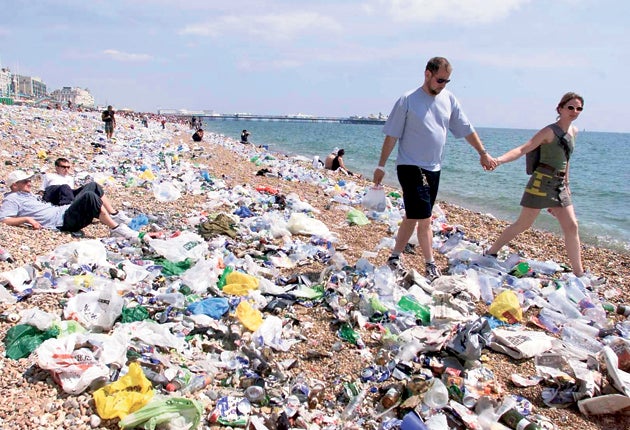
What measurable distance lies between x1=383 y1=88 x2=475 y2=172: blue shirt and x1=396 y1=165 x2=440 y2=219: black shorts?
54mm

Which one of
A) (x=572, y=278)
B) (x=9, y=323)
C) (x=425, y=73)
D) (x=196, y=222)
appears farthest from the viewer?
(x=196, y=222)

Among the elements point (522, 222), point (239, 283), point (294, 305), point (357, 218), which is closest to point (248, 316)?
point (294, 305)

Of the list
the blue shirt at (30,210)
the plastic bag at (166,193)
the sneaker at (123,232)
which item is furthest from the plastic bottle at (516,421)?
the plastic bag at (166,193)

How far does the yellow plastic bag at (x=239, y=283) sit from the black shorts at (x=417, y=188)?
4.95ft

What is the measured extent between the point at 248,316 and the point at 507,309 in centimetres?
207

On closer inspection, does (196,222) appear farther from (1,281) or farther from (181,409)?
(181,409)

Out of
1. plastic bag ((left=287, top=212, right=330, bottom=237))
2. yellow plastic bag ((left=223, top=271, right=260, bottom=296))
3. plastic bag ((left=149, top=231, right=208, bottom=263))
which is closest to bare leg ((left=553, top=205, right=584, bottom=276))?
plastic bag ((left=287, top=212, right=330, bottom=237))

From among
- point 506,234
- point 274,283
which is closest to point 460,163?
point 506,234

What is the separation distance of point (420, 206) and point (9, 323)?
10.5 feet

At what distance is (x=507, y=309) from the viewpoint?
382 cm

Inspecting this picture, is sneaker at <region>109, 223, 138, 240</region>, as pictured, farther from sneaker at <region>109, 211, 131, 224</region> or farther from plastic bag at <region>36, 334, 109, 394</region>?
plastic bag at <region>36, 334, 109, 394</region>

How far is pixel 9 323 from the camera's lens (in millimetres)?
3098

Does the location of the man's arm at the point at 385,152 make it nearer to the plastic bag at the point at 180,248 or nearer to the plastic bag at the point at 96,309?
the plastic bag at the point at 180,248

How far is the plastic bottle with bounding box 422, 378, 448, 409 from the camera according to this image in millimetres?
2520
